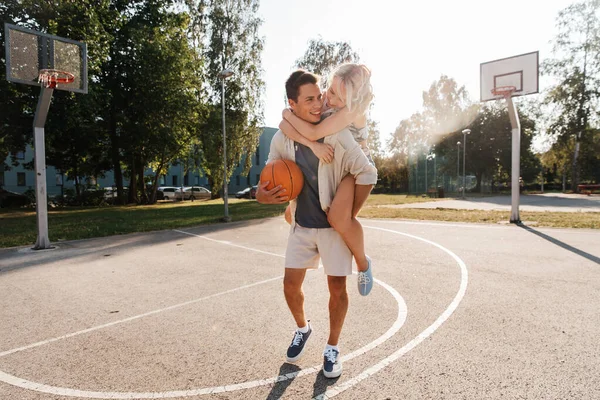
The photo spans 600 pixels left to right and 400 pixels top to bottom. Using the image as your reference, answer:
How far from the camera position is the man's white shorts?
2.78 m

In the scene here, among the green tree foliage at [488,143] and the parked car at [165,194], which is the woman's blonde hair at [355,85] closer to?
the parked car at [165,194]

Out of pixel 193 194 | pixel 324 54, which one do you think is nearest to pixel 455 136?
pixel 324 54

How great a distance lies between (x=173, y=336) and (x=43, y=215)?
7157 mm

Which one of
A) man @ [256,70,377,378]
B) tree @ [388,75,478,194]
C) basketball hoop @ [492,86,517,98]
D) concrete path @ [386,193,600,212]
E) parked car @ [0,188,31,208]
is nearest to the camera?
man @ [256,70,377,378]

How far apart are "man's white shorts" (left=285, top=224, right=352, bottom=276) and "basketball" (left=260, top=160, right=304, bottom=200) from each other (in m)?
0.31

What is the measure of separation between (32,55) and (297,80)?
8995 millimetres

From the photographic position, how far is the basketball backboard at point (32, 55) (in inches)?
340

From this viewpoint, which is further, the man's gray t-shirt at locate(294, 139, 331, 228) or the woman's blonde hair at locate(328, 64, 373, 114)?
the man's gray t-shirt at locate(294, 139, 331, 228)

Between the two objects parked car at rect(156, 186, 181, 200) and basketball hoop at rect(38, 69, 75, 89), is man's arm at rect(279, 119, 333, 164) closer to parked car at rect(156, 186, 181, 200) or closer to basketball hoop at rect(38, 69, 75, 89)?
basketball hoop at rect(38, 69, 75, 89)

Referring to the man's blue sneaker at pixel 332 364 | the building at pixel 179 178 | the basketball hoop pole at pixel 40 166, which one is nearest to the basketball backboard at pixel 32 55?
the basketball hoop pole at pixel 40 166

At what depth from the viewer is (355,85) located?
2.59m

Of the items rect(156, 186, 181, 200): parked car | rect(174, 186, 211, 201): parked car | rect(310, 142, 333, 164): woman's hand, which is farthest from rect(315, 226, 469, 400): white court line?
rect(156, 186, 181, 200): parked car

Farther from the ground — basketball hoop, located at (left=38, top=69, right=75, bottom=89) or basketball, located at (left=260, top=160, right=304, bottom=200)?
basketball hoop, located at (left=38, top=69, right=75, bottom=89)

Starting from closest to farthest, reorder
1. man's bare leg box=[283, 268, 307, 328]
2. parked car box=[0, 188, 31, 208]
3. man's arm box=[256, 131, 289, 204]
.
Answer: man's arm box=[256, 131, 289, 204] → man's bare leg box=[283, 268, 307, 328] → parked car box=[0, 188, 31, 208]
